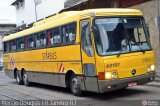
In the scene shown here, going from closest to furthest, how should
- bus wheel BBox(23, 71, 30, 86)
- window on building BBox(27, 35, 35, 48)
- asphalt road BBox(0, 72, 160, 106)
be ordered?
asphalt road BBox(0, 72, 160, 106), window on building BBox(27, 35, 35, 48), bus wheel BBox(23, 71, 30, 86)

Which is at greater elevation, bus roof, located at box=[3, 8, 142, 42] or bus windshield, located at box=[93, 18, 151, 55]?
bus roof, located at box=[3, 8, 142, 42]

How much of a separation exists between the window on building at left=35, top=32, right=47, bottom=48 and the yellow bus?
1024 mm

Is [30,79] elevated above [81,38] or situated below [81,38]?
below

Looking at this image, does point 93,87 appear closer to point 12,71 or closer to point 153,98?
point 153,98

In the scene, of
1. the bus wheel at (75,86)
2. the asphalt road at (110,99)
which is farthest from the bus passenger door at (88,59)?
the bus wheel at (75,86)

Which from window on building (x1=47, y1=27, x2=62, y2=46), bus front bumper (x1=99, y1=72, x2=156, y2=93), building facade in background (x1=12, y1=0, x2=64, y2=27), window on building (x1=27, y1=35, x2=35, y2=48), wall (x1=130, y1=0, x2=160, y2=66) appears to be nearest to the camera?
bus front bumper (x1=99, y1=72, x2=156, y2=93)

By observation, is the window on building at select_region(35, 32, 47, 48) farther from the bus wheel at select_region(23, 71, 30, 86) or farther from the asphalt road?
the bus wheel at select_region(23, 71, 30, 86)

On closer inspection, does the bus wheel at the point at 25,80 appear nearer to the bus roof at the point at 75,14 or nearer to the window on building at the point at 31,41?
the window on building at the point at 31,41

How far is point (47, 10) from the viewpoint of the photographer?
4134cm

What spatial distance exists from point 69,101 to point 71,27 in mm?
2722

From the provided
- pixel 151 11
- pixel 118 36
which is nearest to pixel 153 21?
pixel 151 11

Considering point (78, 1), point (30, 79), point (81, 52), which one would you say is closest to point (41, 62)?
point (30, 79)

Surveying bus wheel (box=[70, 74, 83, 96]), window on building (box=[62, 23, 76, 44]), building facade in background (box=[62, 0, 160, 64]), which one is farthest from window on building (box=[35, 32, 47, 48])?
building facade in background (box=[62, 0, 160, 64])

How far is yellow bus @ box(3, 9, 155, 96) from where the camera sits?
12.5m
